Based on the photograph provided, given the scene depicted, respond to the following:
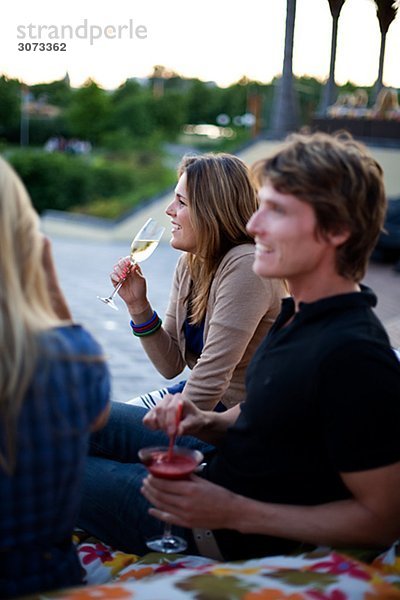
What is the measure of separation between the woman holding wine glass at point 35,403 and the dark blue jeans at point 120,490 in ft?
1.74

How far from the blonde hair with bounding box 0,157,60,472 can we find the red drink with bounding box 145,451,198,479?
17.4 inches

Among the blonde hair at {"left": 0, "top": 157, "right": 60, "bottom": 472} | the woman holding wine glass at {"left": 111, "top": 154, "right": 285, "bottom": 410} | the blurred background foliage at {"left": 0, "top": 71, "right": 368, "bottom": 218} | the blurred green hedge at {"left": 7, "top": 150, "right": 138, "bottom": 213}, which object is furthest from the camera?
the blurred green hedge at {"left": 7, "top": 150, "right": 138, "bottom": 213}

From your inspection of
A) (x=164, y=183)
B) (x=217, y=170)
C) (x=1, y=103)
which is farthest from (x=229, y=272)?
(x=1, y=103)

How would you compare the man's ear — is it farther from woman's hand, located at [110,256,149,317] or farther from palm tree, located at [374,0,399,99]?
palm tree, located at [374,0,399,99]

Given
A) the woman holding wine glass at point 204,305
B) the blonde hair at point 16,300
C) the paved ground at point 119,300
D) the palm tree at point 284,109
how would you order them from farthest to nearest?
1. the palm tree at point 284,109
2. the paved ground at point 119,300
3. the woman holding wine glass at point 204,305
4. the blonde hair at point 16,300

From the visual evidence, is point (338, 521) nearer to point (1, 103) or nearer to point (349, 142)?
point (349, 142)

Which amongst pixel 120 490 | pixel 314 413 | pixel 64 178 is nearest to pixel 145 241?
pixel 120 490

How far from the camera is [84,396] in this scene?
1460 millimetres

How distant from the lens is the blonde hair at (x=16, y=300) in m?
1.35

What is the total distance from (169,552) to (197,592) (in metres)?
0.39

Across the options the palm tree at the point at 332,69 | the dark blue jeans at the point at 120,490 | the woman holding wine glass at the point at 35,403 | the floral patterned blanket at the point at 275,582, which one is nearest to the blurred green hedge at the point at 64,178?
the palm tree at the point at 332,69

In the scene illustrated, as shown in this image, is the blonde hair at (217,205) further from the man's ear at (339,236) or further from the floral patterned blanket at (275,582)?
the floral patterned blanket at (275,582)

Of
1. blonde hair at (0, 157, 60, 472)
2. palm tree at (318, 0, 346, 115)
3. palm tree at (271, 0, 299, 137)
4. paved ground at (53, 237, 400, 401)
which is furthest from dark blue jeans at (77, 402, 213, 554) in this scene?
palm tree at (271, 0, 299, 137)

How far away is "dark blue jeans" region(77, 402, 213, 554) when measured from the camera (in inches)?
82.0
